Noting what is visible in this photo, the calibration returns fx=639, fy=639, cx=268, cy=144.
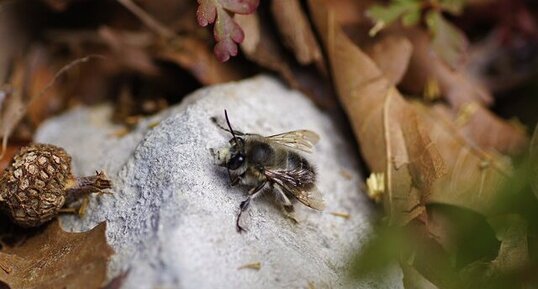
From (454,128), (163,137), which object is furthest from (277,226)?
(454,128)

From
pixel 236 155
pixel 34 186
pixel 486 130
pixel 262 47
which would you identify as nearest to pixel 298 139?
pixel 236 155

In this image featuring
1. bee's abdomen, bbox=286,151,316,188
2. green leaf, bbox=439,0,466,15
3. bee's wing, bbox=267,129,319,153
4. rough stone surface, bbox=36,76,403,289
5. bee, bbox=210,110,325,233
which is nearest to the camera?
rough stone surface, bbox=36,76,403,289

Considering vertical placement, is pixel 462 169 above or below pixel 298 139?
below

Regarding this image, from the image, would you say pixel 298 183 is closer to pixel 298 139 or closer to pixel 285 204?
pixel 285 204

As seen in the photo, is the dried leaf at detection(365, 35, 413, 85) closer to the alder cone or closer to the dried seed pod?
the dried seed pod

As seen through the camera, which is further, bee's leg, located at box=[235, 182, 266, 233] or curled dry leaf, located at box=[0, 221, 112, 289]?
bee's leg, located at box=[235, 182, 266, 233]

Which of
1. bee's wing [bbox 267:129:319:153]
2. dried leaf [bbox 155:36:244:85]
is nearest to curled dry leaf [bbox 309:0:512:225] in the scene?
bee's wing [bbox 267:129:319:153]
